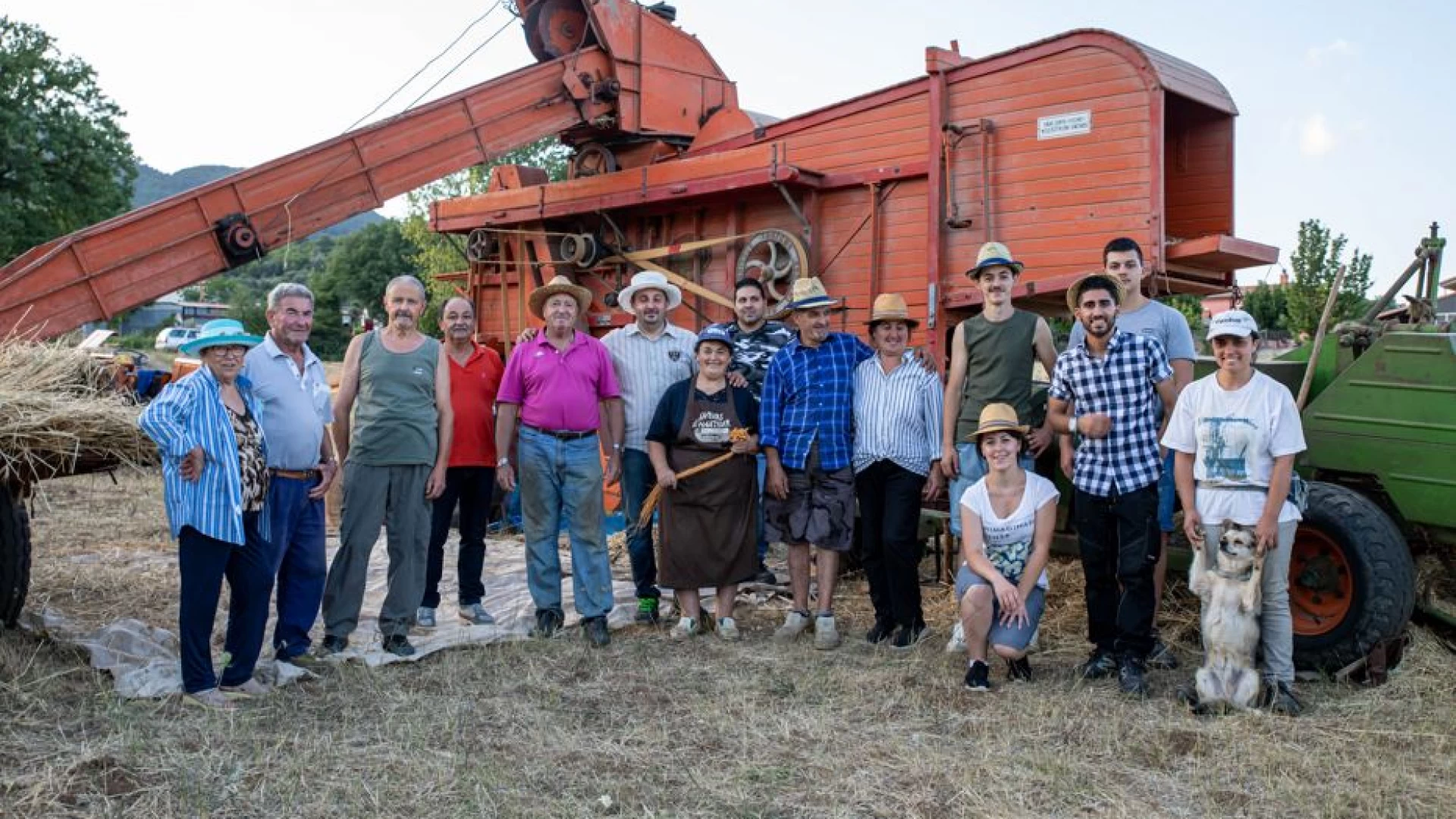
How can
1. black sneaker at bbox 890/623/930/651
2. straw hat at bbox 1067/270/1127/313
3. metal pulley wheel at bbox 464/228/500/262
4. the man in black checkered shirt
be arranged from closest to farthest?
the man in black checkered shirt, straw hat at bbox 1067/270/1127/313, black sneaker at bbox 890/623/930/651, metal pulley wheel at bbox 464/228/500/262

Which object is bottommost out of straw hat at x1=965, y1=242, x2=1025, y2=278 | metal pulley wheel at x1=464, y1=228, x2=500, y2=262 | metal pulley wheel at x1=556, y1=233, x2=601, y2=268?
straw hat at x1=965, y1=242, x2=1025, y2=278

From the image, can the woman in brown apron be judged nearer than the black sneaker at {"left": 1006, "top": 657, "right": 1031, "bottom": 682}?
No

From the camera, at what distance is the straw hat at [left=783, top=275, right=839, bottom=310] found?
5441mm

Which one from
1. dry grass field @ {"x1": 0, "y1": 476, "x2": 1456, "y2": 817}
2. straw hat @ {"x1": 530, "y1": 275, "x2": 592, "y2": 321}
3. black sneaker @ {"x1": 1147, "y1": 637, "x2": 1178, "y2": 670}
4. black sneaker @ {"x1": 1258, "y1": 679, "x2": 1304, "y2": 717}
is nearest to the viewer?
dry grass field @ {"x1": 0, "y1": 476, "x2": 1456, "y2": 817}

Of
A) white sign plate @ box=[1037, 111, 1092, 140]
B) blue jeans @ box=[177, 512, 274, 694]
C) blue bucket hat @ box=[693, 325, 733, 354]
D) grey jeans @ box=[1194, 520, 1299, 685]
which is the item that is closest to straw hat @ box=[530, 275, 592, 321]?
blue bucket hat @ box=[693, 325, 733, 354]

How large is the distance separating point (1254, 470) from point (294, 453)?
12.5 feet

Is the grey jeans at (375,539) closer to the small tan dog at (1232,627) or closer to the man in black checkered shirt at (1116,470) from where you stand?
the man in black checkered shirt at (1116,470)

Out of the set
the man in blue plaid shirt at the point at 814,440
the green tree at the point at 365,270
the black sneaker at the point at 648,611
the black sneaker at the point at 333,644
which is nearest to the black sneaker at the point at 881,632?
the man in blue plaid shirt at the point at 814,440

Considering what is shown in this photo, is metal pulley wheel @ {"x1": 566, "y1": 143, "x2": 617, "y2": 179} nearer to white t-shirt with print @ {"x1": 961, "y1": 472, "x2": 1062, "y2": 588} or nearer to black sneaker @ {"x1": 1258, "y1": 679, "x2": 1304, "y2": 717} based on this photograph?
white t-shirt with print @ {"x1": 961, "y1": 472, "x2": 1062, "y2": 588}

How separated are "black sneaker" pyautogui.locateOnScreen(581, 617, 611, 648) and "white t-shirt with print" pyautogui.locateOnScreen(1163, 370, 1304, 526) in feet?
8.91

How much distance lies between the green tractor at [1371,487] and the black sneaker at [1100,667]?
0.77 metres

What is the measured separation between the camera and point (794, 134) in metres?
7.68

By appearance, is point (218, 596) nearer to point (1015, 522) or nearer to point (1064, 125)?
point (1015, 522)

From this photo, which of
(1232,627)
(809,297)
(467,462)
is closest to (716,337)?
(809,297)
